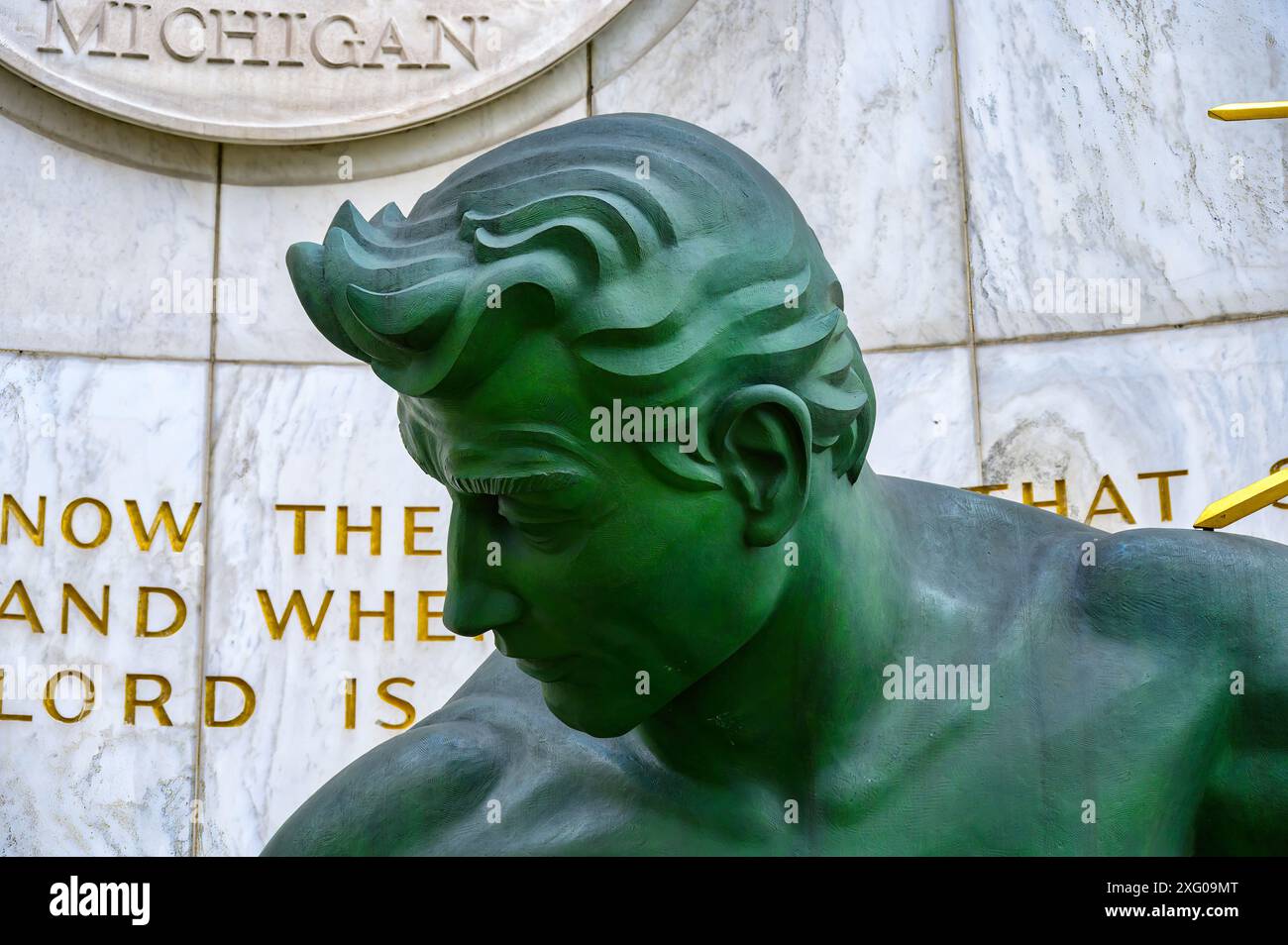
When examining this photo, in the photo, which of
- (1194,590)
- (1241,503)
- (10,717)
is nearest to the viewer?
→ (1194,590)

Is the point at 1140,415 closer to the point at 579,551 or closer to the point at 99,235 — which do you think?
the point at 99,235

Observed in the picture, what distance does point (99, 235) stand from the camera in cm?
595

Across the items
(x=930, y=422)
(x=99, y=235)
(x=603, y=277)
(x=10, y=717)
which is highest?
(x=99, y=235)

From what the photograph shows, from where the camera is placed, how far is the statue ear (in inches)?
76.9

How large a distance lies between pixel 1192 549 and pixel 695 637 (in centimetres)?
65

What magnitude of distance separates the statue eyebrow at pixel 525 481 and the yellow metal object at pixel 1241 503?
0.90m

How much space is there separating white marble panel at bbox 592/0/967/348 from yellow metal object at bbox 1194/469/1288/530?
3.18 meters

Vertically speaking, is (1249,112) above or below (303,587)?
above

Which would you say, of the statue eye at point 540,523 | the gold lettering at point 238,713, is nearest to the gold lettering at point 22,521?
the gold lettering at point 238,713

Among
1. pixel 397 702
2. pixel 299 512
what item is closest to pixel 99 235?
pixel 299 512

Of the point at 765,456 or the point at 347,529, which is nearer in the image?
the point at 765,456

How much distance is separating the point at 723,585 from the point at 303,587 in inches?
153

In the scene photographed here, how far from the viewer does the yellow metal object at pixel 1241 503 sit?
233 cm

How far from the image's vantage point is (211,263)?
19.6 feet
